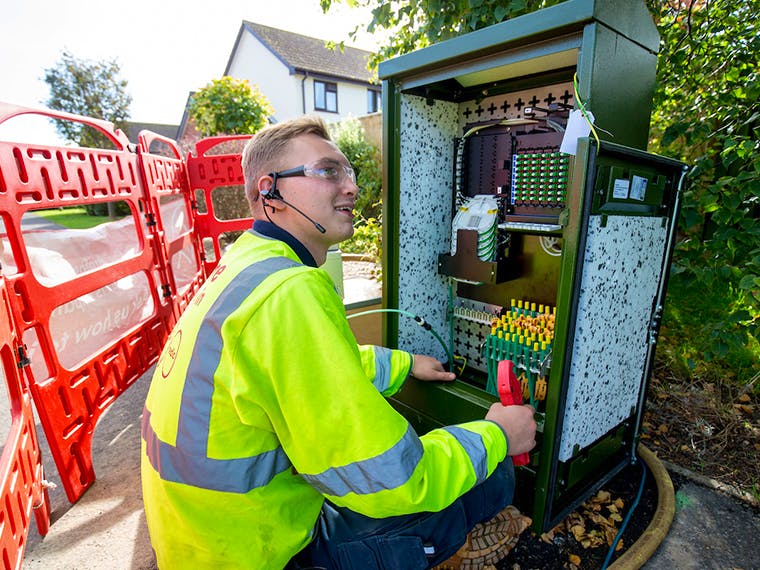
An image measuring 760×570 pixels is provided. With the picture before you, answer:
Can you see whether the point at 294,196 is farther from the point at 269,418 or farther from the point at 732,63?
the point at 732,63

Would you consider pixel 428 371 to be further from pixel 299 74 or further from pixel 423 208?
pixel 299 74

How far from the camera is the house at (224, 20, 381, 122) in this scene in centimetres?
1552

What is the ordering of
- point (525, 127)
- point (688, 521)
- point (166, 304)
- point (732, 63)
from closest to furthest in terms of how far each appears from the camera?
point (688, 521) → point (525, 127) → point (732, 63) → point (166, 304)

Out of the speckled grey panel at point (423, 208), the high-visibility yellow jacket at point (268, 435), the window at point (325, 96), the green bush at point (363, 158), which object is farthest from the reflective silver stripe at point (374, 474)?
the window at point (325, 96)

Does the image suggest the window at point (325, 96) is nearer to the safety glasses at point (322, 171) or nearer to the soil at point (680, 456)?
the soil at point (680, 456)

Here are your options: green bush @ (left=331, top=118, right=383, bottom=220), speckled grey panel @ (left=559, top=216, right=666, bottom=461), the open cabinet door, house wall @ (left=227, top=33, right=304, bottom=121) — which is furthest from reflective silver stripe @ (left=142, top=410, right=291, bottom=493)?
house wall @ (left=227, top=33, right=304, bottom=121)

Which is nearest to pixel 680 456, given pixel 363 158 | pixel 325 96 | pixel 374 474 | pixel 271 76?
pixel 374 474

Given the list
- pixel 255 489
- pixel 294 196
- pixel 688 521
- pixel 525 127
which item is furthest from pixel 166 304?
pixel 688 521

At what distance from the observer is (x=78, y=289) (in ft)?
6.44

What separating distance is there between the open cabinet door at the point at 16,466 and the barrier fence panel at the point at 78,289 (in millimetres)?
66

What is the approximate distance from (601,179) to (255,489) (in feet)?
4.20

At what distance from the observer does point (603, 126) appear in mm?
1362

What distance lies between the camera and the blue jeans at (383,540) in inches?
40.2

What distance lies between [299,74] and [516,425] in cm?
1660
